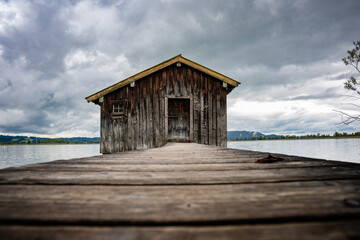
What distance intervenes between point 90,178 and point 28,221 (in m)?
0.70

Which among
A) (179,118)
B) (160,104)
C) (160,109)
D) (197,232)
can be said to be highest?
(160,104)

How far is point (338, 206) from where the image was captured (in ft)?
2.72

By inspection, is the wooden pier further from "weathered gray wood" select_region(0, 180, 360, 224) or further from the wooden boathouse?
the wooden boathouse

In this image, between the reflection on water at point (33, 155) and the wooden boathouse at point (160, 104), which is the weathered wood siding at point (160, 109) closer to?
the wooden boathouse at point (160, 104)

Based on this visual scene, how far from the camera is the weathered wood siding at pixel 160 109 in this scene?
27.4 feet

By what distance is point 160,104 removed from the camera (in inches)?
332

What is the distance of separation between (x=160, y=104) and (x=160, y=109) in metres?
0.23

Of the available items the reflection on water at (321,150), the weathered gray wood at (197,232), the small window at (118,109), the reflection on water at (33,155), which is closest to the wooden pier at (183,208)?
the weathered gray wood at (197,232)

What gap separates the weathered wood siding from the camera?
27.4 ft

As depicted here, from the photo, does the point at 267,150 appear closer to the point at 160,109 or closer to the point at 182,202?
the point at 160,109

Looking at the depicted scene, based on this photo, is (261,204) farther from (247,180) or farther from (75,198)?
(75,198)

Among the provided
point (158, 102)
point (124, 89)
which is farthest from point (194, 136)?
point (124, 89)

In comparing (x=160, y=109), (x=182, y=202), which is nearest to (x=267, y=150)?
(x=160, y=109)

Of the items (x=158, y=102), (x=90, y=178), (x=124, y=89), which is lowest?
(x=90, y=178)
